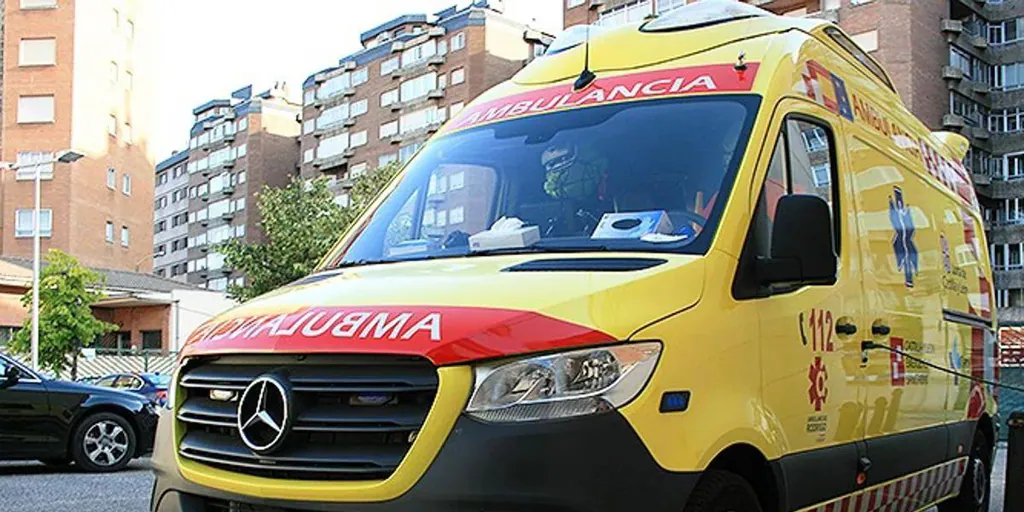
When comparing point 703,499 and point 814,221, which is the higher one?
point 814,221

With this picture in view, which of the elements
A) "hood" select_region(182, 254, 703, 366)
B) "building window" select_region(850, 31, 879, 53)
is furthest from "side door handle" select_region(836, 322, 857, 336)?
"building window" select_region(850, 31, 879, 53)

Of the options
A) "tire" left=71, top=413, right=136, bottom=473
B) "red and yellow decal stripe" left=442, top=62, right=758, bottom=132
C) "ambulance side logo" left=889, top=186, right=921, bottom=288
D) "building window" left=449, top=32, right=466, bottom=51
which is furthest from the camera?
"building window" left=449, top=32, right=466, bottom=51

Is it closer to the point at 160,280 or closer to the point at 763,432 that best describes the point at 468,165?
the point at 763,432

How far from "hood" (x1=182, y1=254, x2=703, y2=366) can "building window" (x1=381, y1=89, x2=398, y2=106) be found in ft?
273

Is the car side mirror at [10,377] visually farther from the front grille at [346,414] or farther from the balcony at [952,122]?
the balcony at [952,122]

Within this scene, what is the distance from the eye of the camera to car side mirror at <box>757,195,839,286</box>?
448 centimetres

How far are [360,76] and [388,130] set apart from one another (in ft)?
22.0

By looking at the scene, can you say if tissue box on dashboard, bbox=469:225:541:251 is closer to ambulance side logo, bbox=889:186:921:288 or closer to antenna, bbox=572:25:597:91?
antenna, bbox=572:25:597:91

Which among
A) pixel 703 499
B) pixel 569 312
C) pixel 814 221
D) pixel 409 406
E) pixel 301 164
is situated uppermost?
pixel 301 164

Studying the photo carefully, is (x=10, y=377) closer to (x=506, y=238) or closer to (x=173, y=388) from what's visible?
(x=173, y=388)

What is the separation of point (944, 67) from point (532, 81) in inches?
2257

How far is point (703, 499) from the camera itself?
4105 mm

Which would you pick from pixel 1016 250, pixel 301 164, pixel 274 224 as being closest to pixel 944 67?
pixel 1016 250

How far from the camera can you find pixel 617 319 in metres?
3.91
